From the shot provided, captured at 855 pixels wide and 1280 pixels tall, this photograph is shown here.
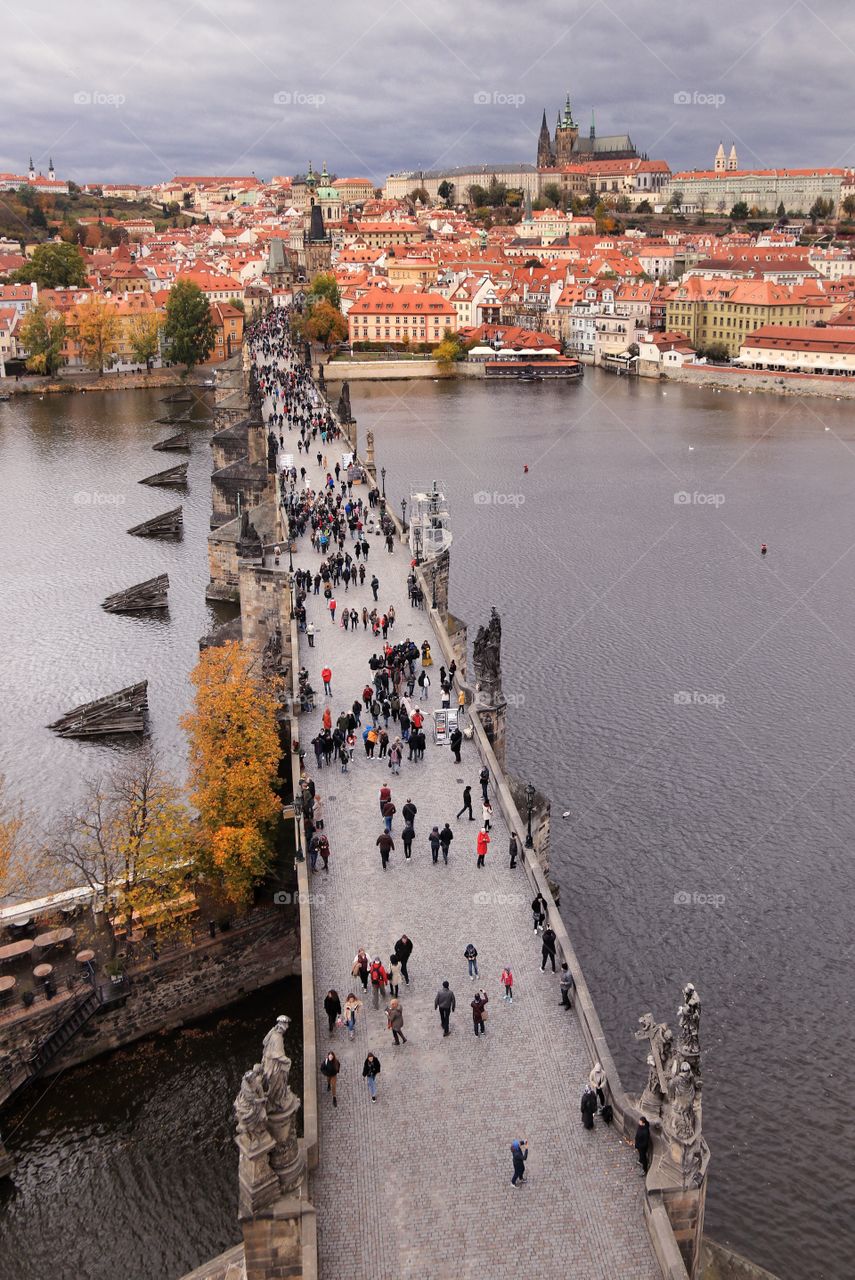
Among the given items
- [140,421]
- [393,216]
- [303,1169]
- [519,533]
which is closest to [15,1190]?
[303,1169]

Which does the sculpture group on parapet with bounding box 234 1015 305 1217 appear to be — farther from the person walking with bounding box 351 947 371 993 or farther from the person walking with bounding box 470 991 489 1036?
the person walking with bounding box 351 947 371 993

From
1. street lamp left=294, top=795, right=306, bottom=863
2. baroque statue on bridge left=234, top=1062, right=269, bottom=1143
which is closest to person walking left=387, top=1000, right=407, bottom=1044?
baroque statue on bridge left=234, top=1062, right=269, bottom=1143

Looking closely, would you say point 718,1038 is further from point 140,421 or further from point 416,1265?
point 140,421

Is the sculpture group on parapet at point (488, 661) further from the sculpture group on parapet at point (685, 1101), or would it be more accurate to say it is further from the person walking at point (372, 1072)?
the sculpture group on parapet at point (685, 1101)

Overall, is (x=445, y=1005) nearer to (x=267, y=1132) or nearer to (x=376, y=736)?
(x=267, y=1132)

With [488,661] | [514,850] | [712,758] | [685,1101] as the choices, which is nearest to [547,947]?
[514,850]

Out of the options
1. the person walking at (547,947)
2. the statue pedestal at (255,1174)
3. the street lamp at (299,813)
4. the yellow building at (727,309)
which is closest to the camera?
the statue pedestal at (255,1174)

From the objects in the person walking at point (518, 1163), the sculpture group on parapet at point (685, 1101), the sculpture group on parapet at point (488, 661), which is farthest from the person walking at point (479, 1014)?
the sculpture group on parapet at point (488, 661)
